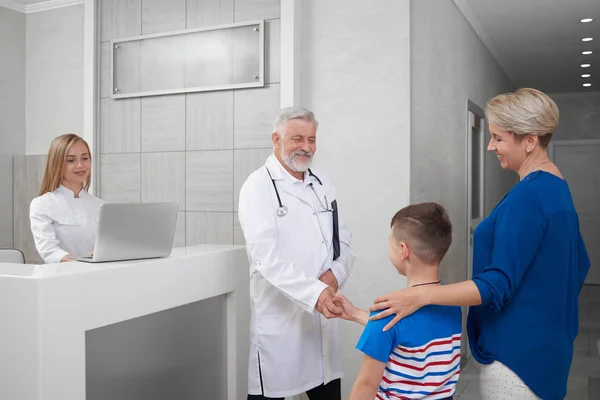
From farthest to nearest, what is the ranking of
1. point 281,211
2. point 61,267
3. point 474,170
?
point 474,170 < point 281,211 < point 61,267

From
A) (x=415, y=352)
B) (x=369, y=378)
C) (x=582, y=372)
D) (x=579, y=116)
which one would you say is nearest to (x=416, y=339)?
(x=415, y=352)

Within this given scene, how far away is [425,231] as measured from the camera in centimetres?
163

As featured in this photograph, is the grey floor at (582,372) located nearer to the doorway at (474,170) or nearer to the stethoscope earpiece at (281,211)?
the doorway at (474,170)

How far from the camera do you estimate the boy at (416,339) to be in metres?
1.56

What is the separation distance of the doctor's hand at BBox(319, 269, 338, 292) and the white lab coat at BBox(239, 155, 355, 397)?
23 millimetres

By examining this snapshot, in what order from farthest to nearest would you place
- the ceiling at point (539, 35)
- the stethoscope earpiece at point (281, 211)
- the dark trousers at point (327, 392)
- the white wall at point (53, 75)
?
the ceiling at point (539, 35) → the white wall at point (53, 75) → the dark trousers at point (327, 392) → the stethoscope earpiece at point (281, 211)

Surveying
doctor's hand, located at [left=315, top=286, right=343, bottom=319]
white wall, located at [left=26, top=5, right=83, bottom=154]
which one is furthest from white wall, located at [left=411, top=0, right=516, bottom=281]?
white wall, located at [left=26, top=5, right=83, bottom=154]

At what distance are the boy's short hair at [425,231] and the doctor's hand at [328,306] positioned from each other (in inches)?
21.6

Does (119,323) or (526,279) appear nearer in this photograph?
(526,279)

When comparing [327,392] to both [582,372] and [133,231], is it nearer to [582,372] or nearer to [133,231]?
[133,231]

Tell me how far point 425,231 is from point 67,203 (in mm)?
2212

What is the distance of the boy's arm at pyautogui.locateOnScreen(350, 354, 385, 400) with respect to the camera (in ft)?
5.09

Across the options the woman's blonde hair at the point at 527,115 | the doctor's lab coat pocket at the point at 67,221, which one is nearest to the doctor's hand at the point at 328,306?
the woman's blonde hair at the point at 527,115

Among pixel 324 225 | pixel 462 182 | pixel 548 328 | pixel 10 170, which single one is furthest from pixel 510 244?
pixel 10 170
